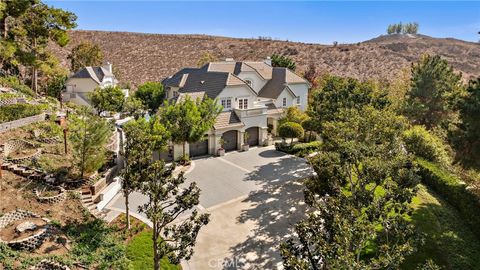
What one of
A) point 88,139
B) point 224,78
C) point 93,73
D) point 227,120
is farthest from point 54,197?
point 93,73

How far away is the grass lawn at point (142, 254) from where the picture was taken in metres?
15.1

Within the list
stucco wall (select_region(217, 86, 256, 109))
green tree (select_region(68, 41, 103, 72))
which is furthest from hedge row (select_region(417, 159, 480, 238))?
green tree (select_region(68, 41, 103, 72))

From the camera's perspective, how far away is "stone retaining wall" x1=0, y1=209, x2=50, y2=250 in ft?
46.2

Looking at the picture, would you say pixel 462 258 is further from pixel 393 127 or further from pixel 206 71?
pixel 206 71

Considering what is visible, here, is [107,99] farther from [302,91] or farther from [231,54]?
[231,54]

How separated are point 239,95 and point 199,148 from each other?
318 inches

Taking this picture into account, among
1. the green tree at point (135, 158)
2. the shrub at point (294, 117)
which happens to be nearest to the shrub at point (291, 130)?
the shrub at point (294, 117)

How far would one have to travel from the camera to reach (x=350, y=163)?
14.5 metres

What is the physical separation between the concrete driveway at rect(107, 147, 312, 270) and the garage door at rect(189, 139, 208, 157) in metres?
1.33

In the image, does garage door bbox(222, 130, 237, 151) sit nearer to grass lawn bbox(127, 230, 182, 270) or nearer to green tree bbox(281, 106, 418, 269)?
green tree bbox(281, 106, 418, 269)

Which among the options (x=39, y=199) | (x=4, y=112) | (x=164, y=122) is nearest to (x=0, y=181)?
(x=39, y=199)

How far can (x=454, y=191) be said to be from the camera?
77.8 feet

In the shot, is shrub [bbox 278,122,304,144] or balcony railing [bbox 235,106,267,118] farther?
balcony railing [bbox 235,106,267,118]

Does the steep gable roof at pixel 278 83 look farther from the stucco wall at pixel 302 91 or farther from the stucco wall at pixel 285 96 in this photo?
the stucco wall at pixel 302 91
